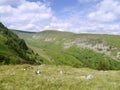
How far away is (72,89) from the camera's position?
18.9 m

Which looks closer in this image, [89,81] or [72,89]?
[72,89]

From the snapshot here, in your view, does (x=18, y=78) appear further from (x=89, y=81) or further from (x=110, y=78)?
(x=110, y=78)

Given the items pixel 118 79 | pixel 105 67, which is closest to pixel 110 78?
pixel 118 79

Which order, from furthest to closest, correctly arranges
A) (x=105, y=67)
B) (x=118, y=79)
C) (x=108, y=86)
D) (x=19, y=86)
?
(x=105, y=67) → (x=118, y=79) → (x=108, y=86) → (x=19, y=86)

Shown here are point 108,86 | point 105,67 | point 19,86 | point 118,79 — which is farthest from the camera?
point 105,67

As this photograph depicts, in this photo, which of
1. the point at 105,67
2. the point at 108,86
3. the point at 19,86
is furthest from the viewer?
the point at 105,67

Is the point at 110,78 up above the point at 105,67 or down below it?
above

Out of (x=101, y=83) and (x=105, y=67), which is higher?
(x=101, y=83)

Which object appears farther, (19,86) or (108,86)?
(108,86)

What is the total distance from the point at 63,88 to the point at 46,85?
149 cm

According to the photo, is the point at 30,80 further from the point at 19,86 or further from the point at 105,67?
the point at 105,67

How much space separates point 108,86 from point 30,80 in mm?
6862

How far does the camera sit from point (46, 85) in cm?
1952

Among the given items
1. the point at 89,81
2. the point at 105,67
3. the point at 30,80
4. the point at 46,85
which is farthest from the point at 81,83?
the point at 105,67
